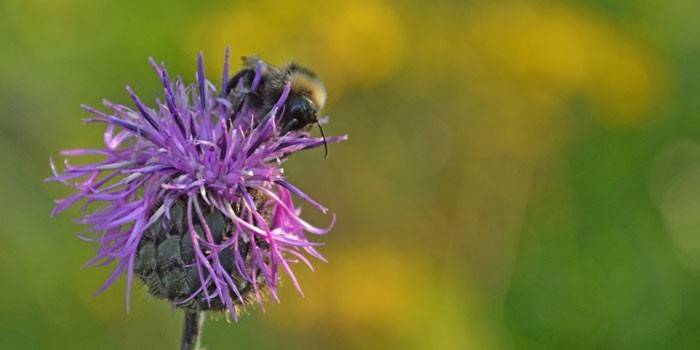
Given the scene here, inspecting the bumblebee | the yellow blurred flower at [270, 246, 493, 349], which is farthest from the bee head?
the yellow blurred flower at [270, 246, 493, 349]

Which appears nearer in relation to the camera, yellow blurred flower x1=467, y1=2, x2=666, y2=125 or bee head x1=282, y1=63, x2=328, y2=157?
bee head x1=282, y1=63, x2=328, y2=157

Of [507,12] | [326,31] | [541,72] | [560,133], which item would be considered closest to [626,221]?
[560,133]

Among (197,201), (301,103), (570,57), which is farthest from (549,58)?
(197,201)

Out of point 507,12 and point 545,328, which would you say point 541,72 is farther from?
point 545,328

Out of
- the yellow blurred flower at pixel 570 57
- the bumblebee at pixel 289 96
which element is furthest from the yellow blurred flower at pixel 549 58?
the bumblebee at pixel 289 96

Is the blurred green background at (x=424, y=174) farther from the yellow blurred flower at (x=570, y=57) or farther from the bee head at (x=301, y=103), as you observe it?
the bee head at (x=301, y=103)

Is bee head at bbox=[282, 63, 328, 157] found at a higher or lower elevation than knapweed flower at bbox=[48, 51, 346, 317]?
higher

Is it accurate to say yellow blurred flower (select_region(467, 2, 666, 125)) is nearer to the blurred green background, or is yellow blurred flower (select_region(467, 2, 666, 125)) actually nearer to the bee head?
the blurred green background

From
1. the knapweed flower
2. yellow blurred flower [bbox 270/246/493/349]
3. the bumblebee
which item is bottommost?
yellow blurred flower [bbox 270/246/493/349]
